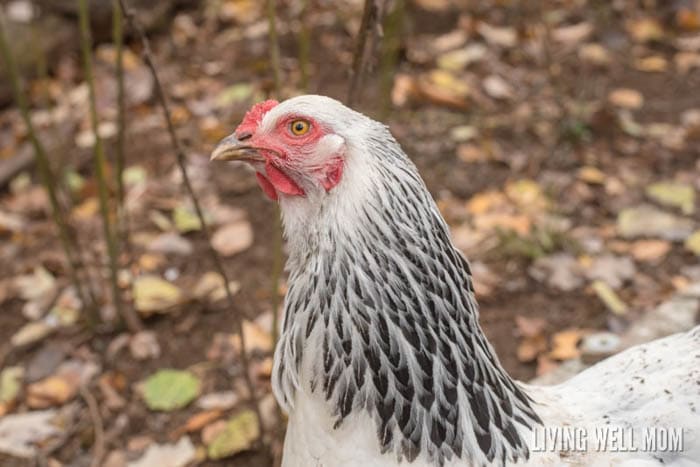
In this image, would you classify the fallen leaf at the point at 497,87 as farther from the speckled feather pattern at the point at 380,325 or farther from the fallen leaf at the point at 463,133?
the speckled feather pattern at the point at 380,325

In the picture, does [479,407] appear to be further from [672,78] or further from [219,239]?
[672,78]

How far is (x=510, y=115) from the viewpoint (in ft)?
14.7

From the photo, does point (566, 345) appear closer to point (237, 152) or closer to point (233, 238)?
point (233, 238)

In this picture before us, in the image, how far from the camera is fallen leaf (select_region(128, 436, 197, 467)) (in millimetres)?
2801

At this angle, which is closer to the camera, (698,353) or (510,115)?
(698,353)

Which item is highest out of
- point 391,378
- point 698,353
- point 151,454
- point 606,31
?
point 606,31

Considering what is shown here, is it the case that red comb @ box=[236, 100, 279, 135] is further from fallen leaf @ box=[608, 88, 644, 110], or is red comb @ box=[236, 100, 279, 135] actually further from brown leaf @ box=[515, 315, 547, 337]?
fallen leaf @ box=[608, 88, 644, 110]

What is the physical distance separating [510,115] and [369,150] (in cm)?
299

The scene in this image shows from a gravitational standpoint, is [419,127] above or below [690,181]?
above

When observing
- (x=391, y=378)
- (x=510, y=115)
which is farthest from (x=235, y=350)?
(x=510, y=115)

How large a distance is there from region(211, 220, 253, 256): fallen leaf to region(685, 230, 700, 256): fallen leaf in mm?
1967

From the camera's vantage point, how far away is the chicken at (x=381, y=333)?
1.66 metres

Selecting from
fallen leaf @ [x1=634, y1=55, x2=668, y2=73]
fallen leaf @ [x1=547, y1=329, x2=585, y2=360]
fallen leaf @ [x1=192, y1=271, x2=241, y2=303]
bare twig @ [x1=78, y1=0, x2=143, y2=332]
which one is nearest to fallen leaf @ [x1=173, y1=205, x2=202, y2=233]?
fallen leaf @ [x1=192, y1=271, x2=241, y2=303]

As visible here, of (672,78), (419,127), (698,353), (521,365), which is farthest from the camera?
(672,78)
